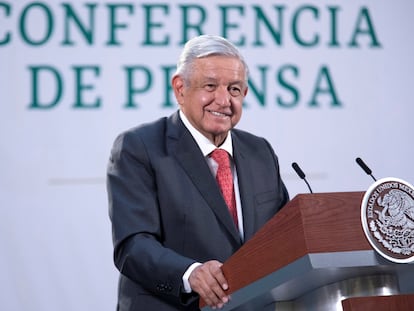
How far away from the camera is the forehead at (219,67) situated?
262cm

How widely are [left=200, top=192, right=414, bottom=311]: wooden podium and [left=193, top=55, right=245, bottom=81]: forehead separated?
2.49ft

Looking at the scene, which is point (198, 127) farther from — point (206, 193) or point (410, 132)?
point (410, 132)

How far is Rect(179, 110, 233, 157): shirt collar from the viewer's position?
2.71m

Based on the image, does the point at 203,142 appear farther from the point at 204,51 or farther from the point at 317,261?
the point at 317,261

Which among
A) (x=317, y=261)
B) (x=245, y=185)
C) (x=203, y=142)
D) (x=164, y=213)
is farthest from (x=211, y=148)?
(x=317, y=261)

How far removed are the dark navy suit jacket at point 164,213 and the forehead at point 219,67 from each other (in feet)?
0.69

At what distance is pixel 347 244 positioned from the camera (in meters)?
1.83

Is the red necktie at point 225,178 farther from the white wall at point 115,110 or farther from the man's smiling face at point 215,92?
the white wall at point 115,110

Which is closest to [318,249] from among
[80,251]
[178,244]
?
[178,244]

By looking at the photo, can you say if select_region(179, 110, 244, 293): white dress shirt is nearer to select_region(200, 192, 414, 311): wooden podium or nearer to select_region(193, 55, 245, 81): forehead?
select_region(193, 55, 245, 81): forehead

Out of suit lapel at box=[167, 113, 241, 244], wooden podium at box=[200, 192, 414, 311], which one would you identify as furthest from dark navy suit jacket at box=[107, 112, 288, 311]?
wooden podium at box=[200, 192, 414, 311]

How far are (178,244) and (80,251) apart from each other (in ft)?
3.88

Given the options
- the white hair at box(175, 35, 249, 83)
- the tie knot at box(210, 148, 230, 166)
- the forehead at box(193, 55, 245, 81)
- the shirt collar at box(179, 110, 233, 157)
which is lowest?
the tie knot at box(210, 148, 230, 166)

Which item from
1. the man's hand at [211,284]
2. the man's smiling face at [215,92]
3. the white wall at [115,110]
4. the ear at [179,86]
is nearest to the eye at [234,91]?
the man's smiling face at [215,92]
